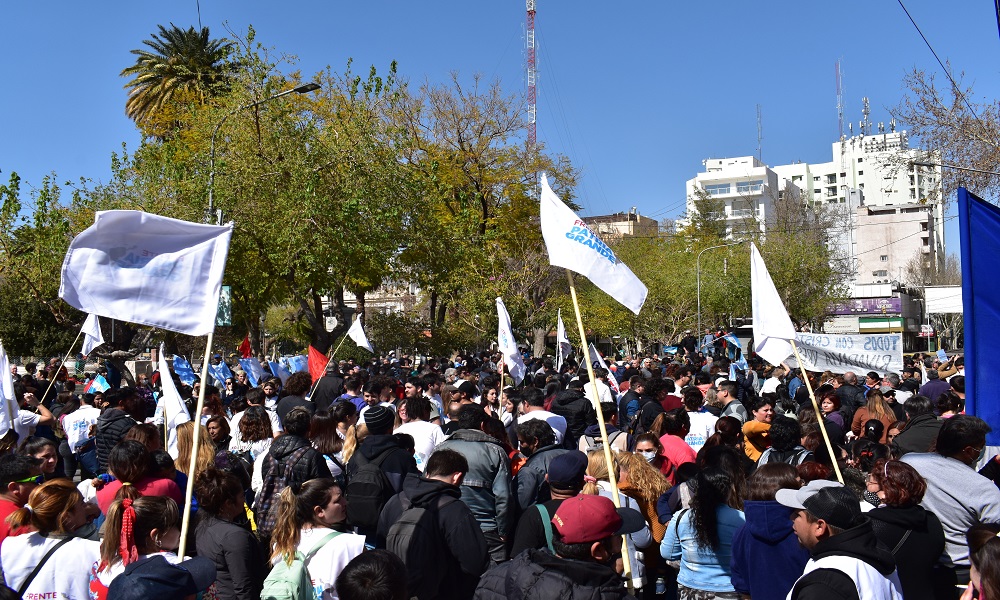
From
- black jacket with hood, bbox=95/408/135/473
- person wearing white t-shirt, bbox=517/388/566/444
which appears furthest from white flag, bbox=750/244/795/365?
black jacket with hood, bbox=95/408/135/473

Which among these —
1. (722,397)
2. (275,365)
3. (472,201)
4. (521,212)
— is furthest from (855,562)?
(521,212)

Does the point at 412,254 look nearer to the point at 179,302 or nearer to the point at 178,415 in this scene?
the point at 178,415

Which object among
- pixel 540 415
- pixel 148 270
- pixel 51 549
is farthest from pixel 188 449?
pixel 540 415

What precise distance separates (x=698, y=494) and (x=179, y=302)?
3.17 m

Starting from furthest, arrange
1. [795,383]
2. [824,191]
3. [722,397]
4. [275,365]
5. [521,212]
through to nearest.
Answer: [824,191] → [521,212] → [275,365] → [795,383] → [722,397]

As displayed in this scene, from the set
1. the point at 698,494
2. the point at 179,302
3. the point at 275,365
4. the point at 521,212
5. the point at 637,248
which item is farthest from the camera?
the point at 637,248

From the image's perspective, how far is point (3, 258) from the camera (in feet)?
86.8

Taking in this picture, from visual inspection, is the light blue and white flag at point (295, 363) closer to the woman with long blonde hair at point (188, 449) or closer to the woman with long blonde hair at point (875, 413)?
the woman with long blonde hair at point (188, 449)

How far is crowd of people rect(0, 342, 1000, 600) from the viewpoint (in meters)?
3.68

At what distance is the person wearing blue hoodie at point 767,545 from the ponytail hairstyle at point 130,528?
291 centimetres

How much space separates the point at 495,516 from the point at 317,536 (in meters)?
1.66

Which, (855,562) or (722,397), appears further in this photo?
(722,397)

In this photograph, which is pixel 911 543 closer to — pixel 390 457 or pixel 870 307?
pixel 390 457

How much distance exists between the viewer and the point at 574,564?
3.54m
